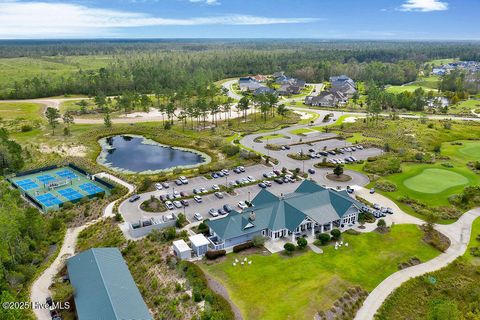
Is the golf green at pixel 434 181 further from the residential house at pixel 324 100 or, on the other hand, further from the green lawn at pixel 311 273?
the residential house at pixel 324 100

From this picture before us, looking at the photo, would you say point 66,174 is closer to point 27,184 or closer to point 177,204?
point 27,184

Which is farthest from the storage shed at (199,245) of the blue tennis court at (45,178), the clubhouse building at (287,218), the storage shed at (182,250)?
the blue tennis court at (45,178)

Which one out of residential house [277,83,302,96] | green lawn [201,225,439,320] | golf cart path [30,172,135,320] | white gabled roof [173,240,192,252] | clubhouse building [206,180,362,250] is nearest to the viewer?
green lawn [201,225,439,320]

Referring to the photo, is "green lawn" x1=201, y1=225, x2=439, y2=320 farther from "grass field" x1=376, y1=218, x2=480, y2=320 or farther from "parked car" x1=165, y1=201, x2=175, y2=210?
"parked car" x1=165, y1=201, x2=175, y2=210

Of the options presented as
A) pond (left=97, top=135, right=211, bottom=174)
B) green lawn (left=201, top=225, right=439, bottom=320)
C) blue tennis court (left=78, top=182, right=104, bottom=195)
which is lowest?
pond (left=97, top=135, right=211, bottom=174)

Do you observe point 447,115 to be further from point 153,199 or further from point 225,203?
point 153,199

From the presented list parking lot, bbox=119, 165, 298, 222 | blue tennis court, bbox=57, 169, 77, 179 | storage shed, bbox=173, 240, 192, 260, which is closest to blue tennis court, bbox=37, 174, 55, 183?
blue tennis court, bbox=57, 169, 77, 179
